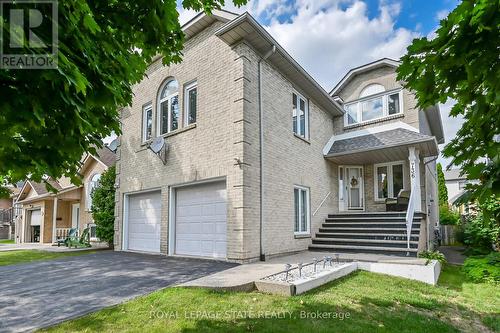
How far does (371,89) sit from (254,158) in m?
8.74

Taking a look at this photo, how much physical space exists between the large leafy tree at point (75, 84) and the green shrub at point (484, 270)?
28.0ft

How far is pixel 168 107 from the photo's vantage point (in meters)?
10.9

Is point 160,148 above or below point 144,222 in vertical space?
above

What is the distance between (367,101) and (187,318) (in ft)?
40.1

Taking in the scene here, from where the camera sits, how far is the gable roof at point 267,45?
26.6ft

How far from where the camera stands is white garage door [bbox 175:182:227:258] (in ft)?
28.4

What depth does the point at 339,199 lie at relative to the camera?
13375mm

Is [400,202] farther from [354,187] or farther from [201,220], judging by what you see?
[201,220]

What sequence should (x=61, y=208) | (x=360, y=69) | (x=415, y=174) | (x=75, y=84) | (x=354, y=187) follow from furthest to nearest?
(x=61, y=208), (x=360, y=69), (x=354, y=187), (x=415, y=174), (x=75, y=84)

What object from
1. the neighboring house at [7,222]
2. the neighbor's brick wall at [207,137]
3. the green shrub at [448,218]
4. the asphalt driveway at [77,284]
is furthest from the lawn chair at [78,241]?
the green shrub at [448,218]

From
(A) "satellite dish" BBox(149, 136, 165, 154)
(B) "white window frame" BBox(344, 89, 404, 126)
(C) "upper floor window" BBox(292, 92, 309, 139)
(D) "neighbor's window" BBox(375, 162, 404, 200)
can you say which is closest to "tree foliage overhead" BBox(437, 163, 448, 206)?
(D) "neighbor's window" BBox(375, 162, 404, 200)

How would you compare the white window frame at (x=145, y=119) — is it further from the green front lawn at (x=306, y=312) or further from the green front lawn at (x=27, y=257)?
the green front lawn at (x=306, y=312)

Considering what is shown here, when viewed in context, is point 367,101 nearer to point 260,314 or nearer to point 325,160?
point 325,160

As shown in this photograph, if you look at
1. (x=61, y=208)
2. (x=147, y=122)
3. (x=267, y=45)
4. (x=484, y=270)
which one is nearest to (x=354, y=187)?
(x=484, y=270)
